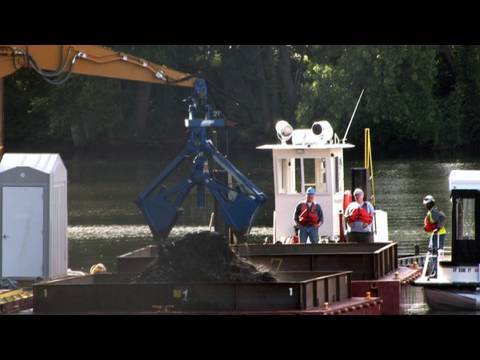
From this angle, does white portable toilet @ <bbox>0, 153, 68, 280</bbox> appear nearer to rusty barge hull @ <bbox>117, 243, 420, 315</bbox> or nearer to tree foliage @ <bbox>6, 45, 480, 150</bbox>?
rusty barge hull @ <bbox>117, 243, 420, 315</bbox>

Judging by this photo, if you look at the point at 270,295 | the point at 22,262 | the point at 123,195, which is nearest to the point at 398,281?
the point at 270,295

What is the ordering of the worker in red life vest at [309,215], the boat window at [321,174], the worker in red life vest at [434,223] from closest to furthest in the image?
the worker in red life vest at [434,223] < the worker in red life vest at [309,215] < the boat window at [321,174]

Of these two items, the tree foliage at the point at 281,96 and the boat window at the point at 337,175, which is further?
the tree foliage at the point at 281,96

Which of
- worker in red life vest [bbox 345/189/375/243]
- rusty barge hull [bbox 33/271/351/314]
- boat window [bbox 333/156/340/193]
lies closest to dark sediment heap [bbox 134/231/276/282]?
rusty barge hull [bbox 33/271/351/314]

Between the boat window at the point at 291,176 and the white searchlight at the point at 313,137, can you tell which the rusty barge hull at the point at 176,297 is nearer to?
the boat window at the point at 291,176

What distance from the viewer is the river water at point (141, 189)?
3838cm

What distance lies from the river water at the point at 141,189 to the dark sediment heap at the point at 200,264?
1278 cm

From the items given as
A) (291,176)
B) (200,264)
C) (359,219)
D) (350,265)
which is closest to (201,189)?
(291,176)

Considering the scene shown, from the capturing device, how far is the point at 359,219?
25.5 m

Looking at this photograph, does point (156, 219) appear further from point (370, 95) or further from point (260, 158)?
point (260, 158)

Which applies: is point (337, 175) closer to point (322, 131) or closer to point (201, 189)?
point (322, 131)

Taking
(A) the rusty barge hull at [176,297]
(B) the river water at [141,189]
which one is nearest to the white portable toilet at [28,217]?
(A) the rusty barge hull at [176,297]

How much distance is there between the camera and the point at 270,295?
20.4 m

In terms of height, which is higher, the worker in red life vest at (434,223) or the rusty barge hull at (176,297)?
the worker in red life vest at (434,223)
